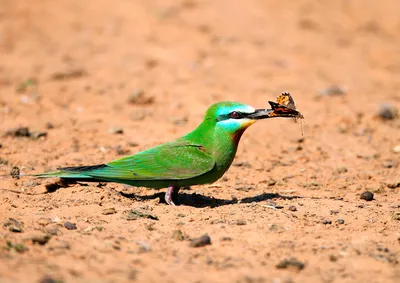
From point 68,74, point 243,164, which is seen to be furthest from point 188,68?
point 243,164

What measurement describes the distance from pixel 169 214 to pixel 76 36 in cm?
582

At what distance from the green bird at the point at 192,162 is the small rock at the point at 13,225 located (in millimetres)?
812

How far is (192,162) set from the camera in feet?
15.4

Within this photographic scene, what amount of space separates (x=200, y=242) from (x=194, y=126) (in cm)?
301

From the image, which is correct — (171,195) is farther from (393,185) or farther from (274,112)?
(393,185)

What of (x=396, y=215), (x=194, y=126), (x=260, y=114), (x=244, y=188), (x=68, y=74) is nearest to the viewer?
(x=396, y=215)

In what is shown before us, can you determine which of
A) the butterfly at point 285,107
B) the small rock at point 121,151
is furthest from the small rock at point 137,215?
the small rock at point 121,151

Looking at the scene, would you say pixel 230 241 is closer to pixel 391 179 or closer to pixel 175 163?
pixel 175 163

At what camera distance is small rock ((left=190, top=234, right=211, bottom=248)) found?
375 cm

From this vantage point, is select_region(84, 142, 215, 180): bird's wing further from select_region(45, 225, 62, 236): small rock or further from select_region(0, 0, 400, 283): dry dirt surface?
select_region(45, 225, 62, 236): small rock

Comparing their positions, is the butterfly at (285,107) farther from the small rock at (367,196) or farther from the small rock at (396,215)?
the small rock at (396,215)

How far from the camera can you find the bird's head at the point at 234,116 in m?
4.66

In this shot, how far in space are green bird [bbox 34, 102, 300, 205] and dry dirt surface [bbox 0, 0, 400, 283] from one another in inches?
5.8

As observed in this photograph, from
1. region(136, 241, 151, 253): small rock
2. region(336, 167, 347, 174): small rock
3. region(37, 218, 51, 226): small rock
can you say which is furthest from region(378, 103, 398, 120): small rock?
region(37, 218, 51, 226): small rock
